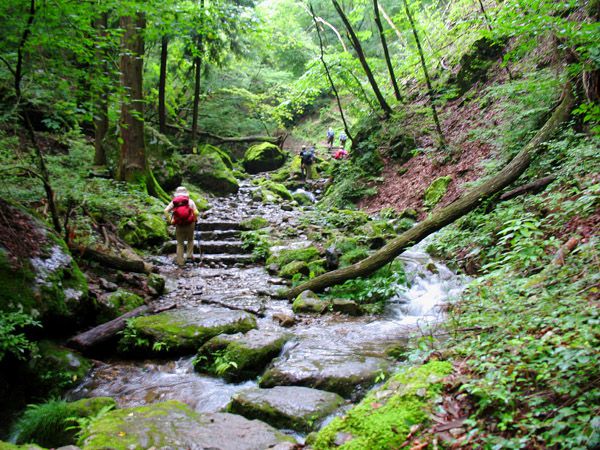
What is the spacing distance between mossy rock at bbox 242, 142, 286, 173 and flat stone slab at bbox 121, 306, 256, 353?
1965 cm

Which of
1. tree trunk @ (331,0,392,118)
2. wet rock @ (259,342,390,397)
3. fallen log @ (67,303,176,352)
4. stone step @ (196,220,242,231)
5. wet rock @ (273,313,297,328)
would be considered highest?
tree trunk @ (331,0,392,118)

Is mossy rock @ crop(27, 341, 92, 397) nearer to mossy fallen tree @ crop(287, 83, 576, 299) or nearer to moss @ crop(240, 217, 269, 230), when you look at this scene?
mossy fallen tree @ crop(287, 83, 576, 299)

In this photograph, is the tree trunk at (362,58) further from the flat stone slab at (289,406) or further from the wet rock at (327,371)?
the flat stone slab at (289,406)

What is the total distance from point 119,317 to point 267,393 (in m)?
3.10

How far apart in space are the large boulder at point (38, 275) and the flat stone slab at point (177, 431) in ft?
7.22

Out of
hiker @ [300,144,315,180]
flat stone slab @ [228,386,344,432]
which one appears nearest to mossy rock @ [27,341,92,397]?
flat stone slab @ [228,386,344,432]

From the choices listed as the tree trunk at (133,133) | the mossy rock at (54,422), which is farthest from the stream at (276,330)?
the tree trunk at (133,133)

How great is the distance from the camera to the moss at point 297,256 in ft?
30.4

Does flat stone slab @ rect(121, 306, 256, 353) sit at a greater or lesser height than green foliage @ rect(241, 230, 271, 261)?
lesser

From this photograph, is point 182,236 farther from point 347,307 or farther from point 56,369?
point 56,369

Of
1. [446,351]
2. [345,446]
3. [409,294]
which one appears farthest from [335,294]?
[345,446]

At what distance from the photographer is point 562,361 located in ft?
7.91

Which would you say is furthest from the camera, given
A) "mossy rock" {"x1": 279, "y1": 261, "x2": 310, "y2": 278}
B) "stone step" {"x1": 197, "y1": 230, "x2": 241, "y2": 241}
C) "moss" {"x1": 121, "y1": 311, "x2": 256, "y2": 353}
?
"stone step" {"x1": 197, "y1": 230, "x2": 241, "y2": 241}

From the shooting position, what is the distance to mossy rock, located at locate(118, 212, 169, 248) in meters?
9.88
